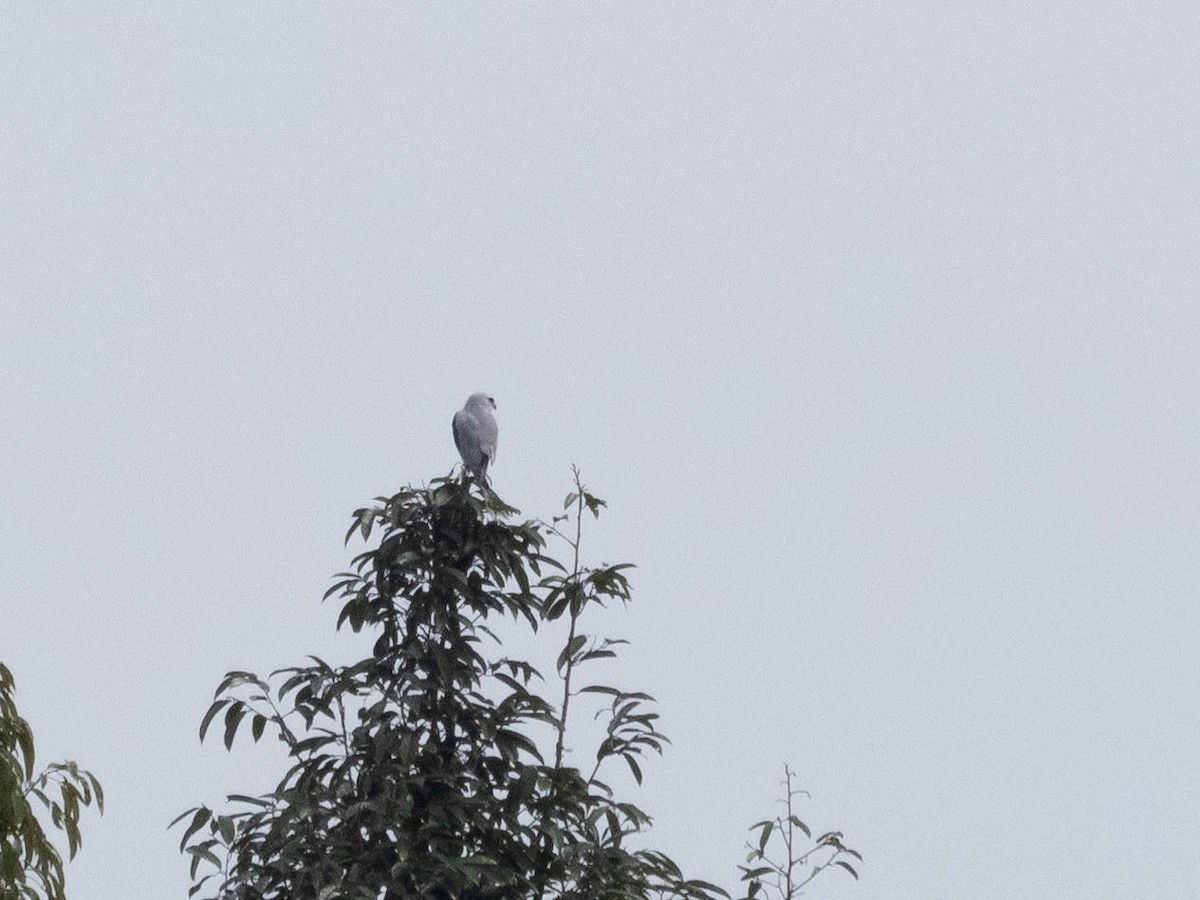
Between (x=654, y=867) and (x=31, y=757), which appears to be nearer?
(x=654, y=867)

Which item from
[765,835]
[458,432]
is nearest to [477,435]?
[458,432]

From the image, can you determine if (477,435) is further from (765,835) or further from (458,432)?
(765,835)

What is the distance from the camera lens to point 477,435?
5.63 meters

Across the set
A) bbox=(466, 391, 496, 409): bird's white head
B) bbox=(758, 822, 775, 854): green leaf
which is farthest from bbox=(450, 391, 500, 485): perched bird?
bbox=(758, 822, 775, 854): green leaf

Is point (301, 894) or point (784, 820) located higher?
point (784, 820)

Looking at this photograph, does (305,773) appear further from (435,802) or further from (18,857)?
(18,857)

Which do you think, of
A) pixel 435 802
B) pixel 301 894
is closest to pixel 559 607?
pixel 435 802

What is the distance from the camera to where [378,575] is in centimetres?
430

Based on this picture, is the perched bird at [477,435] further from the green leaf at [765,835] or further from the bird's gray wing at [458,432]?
the green leaf at [765,835]

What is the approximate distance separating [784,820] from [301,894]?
134 centimetres

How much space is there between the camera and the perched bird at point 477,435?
559 cm

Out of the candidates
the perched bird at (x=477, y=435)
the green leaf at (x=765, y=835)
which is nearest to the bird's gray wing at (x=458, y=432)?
the perched bird at (x=477, y=435)

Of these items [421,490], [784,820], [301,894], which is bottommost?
[301,894]

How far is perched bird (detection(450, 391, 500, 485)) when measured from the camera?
220 inches
